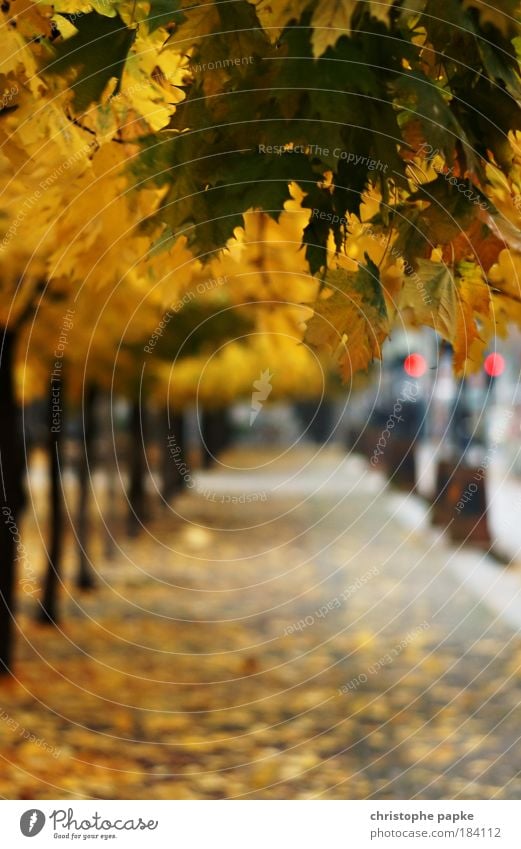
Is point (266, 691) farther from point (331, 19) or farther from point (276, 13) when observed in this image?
point (331, 19)

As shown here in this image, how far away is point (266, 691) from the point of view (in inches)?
353

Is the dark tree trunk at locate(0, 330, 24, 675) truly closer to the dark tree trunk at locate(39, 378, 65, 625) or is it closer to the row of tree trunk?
the row of tree trunk

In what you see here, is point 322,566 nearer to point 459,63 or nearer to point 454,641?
point 454,641

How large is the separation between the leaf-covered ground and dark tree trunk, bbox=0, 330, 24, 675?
1.51 feet

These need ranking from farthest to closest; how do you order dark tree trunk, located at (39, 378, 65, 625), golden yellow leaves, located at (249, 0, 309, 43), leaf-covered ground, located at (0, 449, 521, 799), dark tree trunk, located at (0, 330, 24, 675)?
dark tree trunk, located at (39, 378, 65, 625) < dark tree trunk, located at (0, 330, 24, 675) < leaf-covered ground, located at (0, 449, 521, 799) < golden yellow leaves, located at (249, 0, 309, 43)

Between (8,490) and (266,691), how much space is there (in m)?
2.60

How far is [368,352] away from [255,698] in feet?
20.0

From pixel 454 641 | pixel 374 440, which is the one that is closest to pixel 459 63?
pixel 454 641

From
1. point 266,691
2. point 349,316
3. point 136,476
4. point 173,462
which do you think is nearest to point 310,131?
point 349,316

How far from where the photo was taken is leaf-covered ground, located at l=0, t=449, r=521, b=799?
6543mm

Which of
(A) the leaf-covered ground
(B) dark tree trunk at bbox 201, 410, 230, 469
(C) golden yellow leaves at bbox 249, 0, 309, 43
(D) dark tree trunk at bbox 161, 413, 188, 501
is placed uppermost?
(B) dark tree trunk at bbox 201, 410, 230, 469

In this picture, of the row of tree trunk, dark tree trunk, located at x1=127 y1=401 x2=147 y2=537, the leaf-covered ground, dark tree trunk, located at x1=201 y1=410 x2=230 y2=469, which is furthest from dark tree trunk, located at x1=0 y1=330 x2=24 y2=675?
dark tree trunk, located at x1=201 y1=410 x2=230 y2=469

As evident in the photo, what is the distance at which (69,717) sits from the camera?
8023 millimetres

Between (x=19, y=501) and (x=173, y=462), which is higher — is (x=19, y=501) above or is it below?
below
